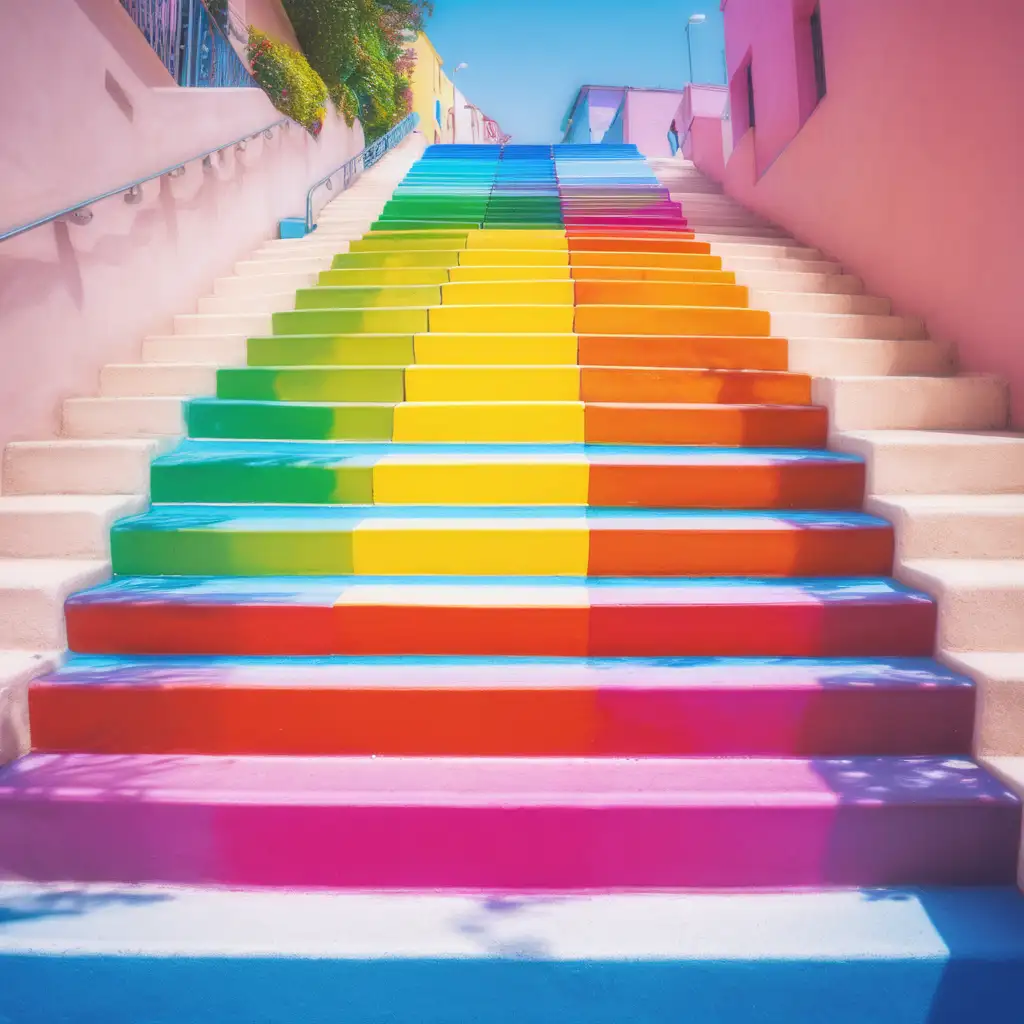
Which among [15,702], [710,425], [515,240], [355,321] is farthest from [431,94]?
[15,702]

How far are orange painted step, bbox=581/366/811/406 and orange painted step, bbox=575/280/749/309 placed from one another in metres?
0.82

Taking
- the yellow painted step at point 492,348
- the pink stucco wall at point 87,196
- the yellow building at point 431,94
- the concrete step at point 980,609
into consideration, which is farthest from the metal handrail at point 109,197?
the yellow building at point 431,94

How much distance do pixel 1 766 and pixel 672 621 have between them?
1593 mm

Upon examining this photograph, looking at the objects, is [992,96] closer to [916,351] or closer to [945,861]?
[916,351]

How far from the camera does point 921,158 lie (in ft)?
9.80

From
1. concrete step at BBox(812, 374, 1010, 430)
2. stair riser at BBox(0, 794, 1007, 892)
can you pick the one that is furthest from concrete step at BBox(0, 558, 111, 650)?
concrete step at BBox(812, 374, 1010, 430)

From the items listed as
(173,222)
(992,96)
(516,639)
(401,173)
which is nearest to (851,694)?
(516,639)

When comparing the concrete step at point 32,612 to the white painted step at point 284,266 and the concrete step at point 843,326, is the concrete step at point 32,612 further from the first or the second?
the concrete step at point 843,326

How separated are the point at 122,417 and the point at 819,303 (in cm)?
305

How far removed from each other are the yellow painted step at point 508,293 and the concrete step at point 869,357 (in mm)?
1096

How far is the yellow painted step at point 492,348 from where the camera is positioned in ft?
9.72

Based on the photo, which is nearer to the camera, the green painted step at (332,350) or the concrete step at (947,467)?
the concrete step at (947,467)

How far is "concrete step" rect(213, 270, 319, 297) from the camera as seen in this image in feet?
12.5

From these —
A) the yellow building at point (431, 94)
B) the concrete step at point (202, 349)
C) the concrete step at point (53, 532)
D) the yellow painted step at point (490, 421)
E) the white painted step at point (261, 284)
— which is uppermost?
the yellow building at point (431, 94)
